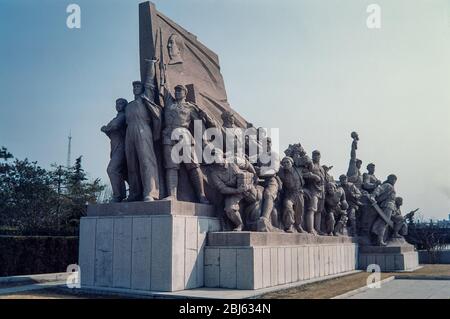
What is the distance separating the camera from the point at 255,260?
9219mm

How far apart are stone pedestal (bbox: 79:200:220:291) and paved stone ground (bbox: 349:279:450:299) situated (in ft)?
9.76

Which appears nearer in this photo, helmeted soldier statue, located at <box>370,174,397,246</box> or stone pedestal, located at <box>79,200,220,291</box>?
stone pedestal, located at <box>79,200,220,291</box>

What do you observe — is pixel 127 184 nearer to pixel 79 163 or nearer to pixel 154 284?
pixel 154 284

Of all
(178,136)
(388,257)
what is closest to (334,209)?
(388,257)

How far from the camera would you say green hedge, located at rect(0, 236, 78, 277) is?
13578 mm

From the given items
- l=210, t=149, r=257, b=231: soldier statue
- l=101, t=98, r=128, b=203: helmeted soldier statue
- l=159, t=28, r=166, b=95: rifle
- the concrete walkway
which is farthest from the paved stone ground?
the concrete walkway

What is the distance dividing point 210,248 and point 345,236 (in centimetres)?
722

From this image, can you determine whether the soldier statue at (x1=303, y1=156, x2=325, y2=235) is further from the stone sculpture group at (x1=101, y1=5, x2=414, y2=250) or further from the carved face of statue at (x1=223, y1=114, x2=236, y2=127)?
the carved face of statue at (x1=223, y1=114, x2=236, y2=127)

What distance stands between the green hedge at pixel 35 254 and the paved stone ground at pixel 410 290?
8.83m

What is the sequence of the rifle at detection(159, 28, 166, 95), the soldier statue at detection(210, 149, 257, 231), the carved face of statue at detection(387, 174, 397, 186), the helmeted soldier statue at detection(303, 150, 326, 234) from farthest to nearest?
the carved face of statue at detection(387, 174, 397, 186) → the helmeted soldier statue at detection(303, 150, 326, 234) → the rifle at detection(159, 28, 166, 95) → the soldier statue at detection(210, 149, 257, 231)

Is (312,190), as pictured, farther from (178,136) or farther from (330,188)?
(178,136)

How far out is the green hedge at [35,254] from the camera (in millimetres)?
13578

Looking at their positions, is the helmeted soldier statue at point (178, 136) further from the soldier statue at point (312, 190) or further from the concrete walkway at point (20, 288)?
the soldier statue at point (312, 190)
